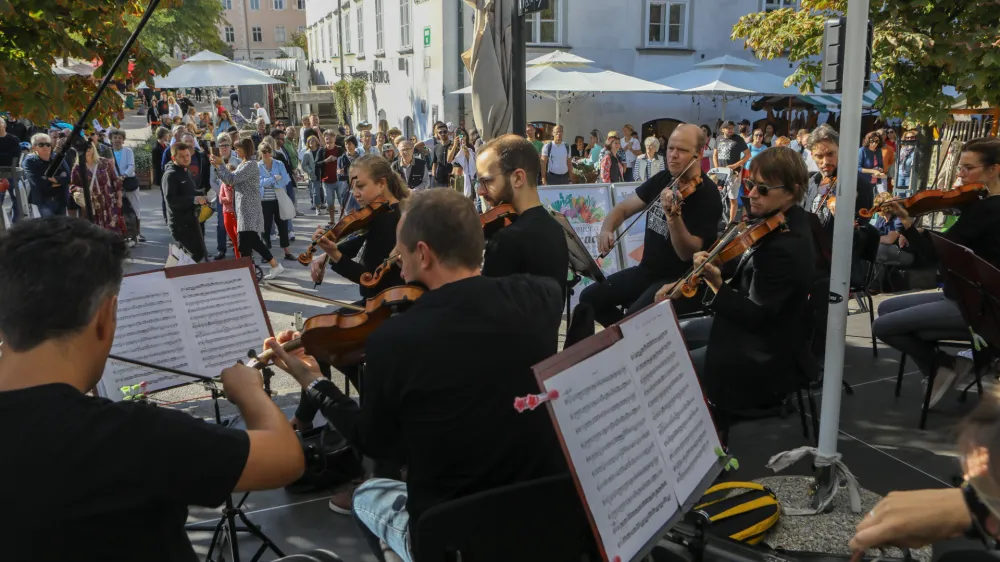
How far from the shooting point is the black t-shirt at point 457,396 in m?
2.12

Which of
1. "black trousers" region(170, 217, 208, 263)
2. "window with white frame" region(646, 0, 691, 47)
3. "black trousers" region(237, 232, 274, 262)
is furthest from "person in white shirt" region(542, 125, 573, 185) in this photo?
"window with white frame" region(646, 0, 691, 47)

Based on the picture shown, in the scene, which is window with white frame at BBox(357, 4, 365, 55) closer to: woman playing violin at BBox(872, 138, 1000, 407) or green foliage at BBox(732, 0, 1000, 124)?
green foliage at BBox(732, 0, 1000, 124)

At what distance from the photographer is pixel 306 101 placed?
100 ft

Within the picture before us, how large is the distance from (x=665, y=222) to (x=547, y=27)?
15.3 m

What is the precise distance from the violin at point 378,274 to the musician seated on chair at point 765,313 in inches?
64.7

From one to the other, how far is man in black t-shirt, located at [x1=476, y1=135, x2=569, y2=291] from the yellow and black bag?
1.22 m

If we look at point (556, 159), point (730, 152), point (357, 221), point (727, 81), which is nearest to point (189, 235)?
point (357, 221)

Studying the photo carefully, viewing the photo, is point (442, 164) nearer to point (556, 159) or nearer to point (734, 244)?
point (556, 159)

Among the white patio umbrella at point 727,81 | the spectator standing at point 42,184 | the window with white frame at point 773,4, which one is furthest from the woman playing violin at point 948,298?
the window with white frame at point 773,4

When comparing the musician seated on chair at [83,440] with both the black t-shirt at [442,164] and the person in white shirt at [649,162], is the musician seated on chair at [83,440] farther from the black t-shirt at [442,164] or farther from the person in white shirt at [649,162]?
the person in white shirt at [649,162]

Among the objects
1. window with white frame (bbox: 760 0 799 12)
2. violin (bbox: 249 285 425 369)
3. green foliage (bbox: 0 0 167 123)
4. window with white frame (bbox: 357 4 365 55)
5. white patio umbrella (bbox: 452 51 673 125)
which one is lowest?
violin (bbox: 249 285 425 369)

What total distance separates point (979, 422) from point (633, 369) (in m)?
0.78

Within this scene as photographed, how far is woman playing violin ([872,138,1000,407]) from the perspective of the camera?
4289 millimetres

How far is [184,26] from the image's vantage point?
1452 inches
